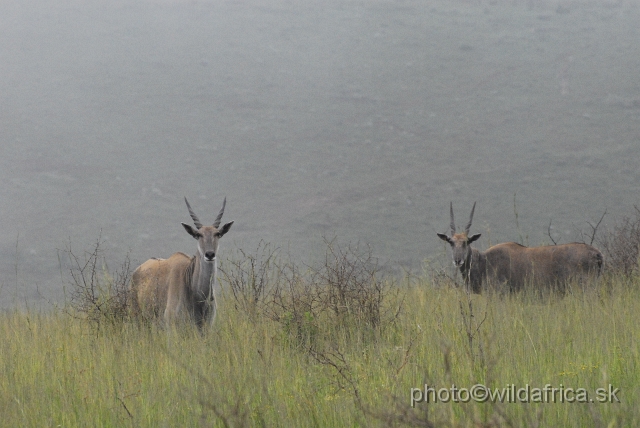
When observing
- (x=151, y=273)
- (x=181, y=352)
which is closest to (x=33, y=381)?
(x=181, y=352)

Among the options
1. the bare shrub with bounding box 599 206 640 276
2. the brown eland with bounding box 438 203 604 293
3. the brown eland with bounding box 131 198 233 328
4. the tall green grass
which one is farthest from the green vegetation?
the bare shrub with bounding box 599 206 640 276

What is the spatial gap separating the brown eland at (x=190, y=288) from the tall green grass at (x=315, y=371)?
40cm

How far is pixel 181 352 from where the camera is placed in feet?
19.9

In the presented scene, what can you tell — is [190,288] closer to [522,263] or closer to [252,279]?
[252,279]

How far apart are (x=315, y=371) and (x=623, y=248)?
621cm

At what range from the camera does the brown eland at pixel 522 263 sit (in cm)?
975

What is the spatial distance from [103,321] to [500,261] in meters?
5.45

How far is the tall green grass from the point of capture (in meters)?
4.00

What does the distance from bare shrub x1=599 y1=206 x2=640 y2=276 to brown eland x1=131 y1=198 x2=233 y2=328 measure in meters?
4.90

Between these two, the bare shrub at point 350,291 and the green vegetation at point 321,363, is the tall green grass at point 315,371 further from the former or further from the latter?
the bare shrub at point 350,291

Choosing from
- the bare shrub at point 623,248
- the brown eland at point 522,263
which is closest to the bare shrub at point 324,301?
the brown eland at point 522,263

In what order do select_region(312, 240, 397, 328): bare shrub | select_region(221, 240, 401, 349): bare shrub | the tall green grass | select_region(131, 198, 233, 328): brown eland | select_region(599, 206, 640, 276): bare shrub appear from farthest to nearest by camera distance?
select_region(599, 206, 640, 276): bare shrub → select_region(131, 198, 233, 328): brown eland → select_region(312, 240, 397, 328): bare shrub → select_region(221, 240, 401, 349): bare shrub → the tall green grass

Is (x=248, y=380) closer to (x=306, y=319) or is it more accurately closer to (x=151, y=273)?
(x=306, y=319)

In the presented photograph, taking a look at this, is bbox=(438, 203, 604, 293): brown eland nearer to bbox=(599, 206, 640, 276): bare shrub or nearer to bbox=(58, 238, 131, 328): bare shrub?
bbox=(599, 206, 640, 276): bare shrub
